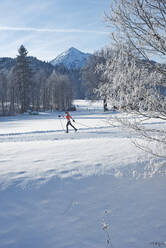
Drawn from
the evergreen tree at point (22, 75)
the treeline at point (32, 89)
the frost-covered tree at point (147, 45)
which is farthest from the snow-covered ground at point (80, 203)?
the treeline at point (32, 89)

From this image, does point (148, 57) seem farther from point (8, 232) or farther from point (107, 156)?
point (8, 232)

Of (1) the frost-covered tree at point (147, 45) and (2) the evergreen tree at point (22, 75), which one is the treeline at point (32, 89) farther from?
(1) the frost-covered tree at point (147, 45)

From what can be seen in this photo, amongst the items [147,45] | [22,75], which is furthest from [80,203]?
[22,75]

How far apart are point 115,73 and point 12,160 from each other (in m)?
4.45

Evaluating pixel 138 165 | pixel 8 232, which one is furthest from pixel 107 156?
pixel 8 232

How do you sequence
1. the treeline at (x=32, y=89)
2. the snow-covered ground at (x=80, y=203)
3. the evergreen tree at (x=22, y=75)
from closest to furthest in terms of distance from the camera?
the snow-covered ground at (x=80, y=203)
the evergreen tree at (x=22, y=75)
the treeline at (x=32, y=89)

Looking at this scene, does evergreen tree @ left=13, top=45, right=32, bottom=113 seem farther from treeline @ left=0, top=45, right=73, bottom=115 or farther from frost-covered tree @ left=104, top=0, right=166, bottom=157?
frost-covered tree @ left=104, top=0, right=166, bottom=157

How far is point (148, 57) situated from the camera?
404 cm

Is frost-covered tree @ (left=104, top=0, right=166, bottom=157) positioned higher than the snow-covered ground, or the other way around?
frost-covered tree @ (left=104, top=0, right=166, bottom=157)

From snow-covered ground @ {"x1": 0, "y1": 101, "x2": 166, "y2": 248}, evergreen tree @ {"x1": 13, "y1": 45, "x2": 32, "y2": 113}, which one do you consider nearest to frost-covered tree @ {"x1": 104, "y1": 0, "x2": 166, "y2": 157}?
snow-covered ground @ {"x1": 0, "y1": 101, "x2": 166, "y2": 248}

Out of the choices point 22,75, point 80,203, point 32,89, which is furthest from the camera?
point 32,89

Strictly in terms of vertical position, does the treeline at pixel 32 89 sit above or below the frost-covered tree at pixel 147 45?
above

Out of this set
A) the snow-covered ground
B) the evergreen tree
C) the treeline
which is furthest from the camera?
the treeline

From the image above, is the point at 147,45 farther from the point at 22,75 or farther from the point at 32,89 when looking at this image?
the point at 32,89
